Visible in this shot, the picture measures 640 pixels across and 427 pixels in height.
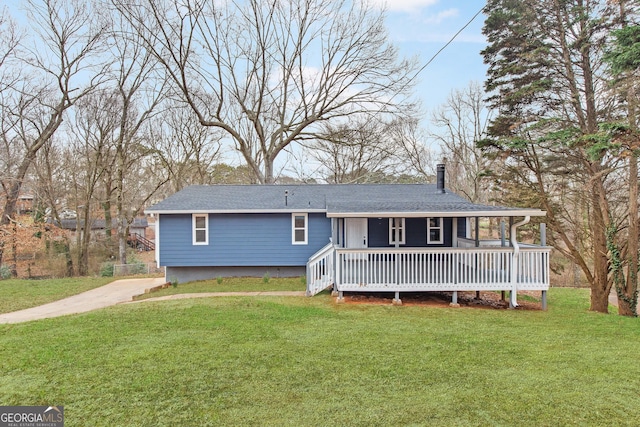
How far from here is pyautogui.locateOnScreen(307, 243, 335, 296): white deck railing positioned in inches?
389

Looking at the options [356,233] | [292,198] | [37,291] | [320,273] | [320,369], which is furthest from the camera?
[292,198]

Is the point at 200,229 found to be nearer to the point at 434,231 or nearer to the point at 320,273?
the point at 320,273

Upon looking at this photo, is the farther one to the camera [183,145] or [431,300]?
[183,145]

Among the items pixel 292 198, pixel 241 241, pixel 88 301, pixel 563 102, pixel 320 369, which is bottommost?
pixel 88 301

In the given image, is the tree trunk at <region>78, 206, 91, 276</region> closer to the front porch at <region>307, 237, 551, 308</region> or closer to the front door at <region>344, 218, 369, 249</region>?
the front door at <region>344, 218, 369, 249</region>

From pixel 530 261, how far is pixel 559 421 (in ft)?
20.4

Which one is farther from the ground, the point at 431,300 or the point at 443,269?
the point at 443,269

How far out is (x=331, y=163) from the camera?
2697cm

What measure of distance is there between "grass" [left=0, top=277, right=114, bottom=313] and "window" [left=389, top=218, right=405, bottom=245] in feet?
33.3

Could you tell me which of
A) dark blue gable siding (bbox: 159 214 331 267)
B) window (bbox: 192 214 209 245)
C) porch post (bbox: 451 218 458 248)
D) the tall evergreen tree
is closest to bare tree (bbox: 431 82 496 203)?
Result: the tall evergreen tree

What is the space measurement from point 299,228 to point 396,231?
345 centimetres

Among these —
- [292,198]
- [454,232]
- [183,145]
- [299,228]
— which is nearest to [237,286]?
[299,228]

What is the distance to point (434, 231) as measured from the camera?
1206 centimetres

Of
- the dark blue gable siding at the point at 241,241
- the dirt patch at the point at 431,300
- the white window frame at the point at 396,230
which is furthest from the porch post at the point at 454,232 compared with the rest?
the dark blue gable siding at the point at 241,241
